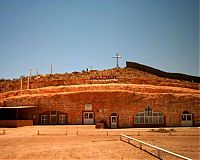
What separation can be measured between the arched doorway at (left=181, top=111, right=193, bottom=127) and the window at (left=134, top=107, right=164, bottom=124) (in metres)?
2.50

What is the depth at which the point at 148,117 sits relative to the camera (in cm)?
3800

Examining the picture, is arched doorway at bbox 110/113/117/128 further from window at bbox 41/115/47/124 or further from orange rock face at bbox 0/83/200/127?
window at bbox 41/115/47/124

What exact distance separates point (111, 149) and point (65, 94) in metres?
20.5

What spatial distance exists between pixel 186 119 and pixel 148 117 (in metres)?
4.57

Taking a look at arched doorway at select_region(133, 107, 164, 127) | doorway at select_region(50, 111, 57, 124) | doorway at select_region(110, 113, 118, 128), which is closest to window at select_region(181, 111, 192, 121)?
arched doorway at select_region(133, 107, 164, 127)

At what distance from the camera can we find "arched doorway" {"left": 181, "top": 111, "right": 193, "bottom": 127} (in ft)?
124

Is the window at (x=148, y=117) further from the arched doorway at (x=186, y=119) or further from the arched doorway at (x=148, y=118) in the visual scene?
the arched doorway at (x=186, y=119)

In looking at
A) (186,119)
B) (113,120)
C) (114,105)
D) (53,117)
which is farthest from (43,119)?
(186,119)

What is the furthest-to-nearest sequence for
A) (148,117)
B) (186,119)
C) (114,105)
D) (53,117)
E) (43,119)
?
(43,119) → (53,117) → (148,117) → (186,119) → (114,105)

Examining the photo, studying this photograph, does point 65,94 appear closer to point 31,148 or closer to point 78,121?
point 78,121

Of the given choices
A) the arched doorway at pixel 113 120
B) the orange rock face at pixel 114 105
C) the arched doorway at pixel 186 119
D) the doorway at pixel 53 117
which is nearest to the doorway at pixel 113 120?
the arched doorway at pixel 113 120

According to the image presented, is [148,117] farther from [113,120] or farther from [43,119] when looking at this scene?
[43,119]

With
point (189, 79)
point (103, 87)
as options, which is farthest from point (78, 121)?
point (189, 79)

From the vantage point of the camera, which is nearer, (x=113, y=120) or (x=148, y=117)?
(x=113, y=120)
